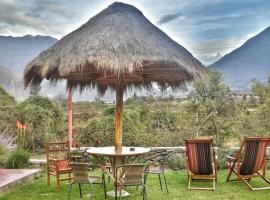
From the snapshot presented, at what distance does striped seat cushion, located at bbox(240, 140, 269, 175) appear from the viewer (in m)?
7.01

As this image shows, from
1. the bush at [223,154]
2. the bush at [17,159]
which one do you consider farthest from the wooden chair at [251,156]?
the bush at [17,159]

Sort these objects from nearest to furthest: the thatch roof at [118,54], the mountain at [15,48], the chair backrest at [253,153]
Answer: the thatch roof at [118,54]
the chair backrest at [253,153]
the mountain at [15,48]

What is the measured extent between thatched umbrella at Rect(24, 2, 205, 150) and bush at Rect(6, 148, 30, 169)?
229 cm

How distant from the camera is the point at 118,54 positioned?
6.21 m

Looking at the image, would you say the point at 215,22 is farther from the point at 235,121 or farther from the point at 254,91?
the point at 235,121

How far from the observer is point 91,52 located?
6.24m

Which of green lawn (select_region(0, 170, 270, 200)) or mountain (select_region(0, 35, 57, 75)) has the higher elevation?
mountain (select_region(0, 35, 57, 75))

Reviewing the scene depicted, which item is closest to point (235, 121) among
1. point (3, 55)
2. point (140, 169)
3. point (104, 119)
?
point (104, 119)

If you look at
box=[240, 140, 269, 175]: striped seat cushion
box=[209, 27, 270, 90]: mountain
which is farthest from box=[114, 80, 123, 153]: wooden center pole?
box=[209, 27, 270, 90]: mountain

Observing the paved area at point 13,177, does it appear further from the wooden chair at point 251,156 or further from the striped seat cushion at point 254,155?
the striped seat cushion at point 254,155

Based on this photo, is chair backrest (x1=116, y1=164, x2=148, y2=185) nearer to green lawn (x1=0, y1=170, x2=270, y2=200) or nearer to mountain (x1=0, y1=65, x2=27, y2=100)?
green lawn (x1=0, y1=170, x2=270, y2=200)

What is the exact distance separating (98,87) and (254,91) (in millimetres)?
14632

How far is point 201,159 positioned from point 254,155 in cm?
99

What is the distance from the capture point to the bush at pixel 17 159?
355 inches
